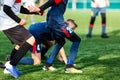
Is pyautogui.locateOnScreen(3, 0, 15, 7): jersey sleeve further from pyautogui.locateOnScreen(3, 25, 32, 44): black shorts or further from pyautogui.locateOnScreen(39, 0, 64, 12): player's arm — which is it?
pyautogui.locateOnScreen(39, 0, 64, 12): player's arm

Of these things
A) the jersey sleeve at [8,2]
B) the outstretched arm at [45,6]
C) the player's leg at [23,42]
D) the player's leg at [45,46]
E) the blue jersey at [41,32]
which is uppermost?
the jersey sleeve at [8,2]

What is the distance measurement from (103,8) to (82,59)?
19.1ft

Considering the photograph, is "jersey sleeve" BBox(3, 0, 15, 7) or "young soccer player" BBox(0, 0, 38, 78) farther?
"young soccer player" BBox(0, 0, 38, 78)

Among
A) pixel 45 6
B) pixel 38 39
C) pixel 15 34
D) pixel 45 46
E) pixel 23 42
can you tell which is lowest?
pixel 45 46

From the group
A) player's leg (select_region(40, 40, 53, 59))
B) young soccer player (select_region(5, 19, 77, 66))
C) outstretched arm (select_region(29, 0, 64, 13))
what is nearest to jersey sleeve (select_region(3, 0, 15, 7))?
outstretched arm (select_region(29, 0, 64, 13))

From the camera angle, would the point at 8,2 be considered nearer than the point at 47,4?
Yes

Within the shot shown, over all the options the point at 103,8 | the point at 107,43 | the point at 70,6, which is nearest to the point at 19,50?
the point at 107,43

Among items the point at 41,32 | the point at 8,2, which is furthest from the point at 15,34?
the point at 41,32

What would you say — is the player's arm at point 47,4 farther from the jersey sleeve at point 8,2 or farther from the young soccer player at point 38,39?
the young soccer player at point 38,39

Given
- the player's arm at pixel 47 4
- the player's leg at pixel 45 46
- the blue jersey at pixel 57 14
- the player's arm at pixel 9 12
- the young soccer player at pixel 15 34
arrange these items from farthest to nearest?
1. the player's leg at pixel 45 46
2. the blue jersey at pixel 57 14
3. the player's arm at pixel 47 4
4. the young soccer player at pixel 15 34
5. the player's arm at pixel 9 12

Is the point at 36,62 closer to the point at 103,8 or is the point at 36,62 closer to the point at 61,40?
the point at 61,40

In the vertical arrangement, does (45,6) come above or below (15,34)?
above

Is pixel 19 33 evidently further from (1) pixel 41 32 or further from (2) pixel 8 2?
(1) pixel 41 32

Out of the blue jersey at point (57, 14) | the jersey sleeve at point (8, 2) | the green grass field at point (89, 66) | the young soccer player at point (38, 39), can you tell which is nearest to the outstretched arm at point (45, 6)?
the blue jersey at point (57, 14)
